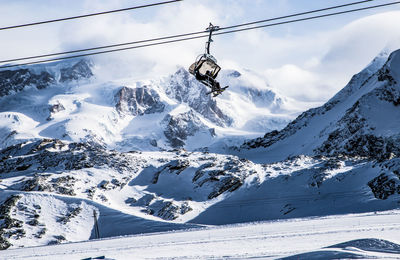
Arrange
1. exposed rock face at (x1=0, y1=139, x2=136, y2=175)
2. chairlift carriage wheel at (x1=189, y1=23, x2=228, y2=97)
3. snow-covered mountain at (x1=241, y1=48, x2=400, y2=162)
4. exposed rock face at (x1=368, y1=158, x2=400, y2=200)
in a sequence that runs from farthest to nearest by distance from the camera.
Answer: snow-covered mountain at (x1=241, y1=48, x2=400, y2=162), exposed rock face at (x1=0, y1=139, x2=136, y2=175), exposed rock face at (x1=368, y1=158, x2=400, y2=200), chairlift carriage wheel at (x1=189, y1=23, x2=228, y2=97)

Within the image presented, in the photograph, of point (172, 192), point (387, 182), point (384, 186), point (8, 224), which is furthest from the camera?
point (172, 192)

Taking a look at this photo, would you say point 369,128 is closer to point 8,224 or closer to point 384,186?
point 384,186

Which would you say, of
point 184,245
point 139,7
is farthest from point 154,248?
point 139,7

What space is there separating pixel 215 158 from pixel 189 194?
80.2 feet

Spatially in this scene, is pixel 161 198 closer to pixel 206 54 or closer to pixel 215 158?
pixel 215 158

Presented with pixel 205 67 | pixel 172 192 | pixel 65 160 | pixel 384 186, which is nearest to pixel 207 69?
pixel 205 67

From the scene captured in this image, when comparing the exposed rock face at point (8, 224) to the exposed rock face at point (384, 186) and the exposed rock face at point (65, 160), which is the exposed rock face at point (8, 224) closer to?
the exposed rock face at point (65, 160)

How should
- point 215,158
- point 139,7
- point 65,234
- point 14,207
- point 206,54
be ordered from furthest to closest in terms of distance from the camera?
point 215,158 < point 14,207 < point 65,234 < point 206,54 < point 139,7

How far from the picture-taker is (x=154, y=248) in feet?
157

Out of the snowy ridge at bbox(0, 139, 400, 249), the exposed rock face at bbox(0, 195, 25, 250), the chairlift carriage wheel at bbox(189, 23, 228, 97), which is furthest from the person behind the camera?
the snowy ridge at bbox(0, 139, 400, 249)

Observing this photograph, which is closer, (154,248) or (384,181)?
(154,248)

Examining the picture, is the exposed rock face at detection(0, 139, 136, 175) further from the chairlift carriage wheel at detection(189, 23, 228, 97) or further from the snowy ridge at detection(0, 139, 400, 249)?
the chairlift carriage wheel at detection(189, 23, 228, 97)

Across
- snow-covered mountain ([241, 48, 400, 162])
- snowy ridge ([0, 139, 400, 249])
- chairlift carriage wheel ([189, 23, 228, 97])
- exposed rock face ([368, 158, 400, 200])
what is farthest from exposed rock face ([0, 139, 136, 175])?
chairlift carriage wheel ([189, 23, 228, 97])

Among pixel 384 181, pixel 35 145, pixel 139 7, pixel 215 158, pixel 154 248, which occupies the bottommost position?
pixel 154 248
